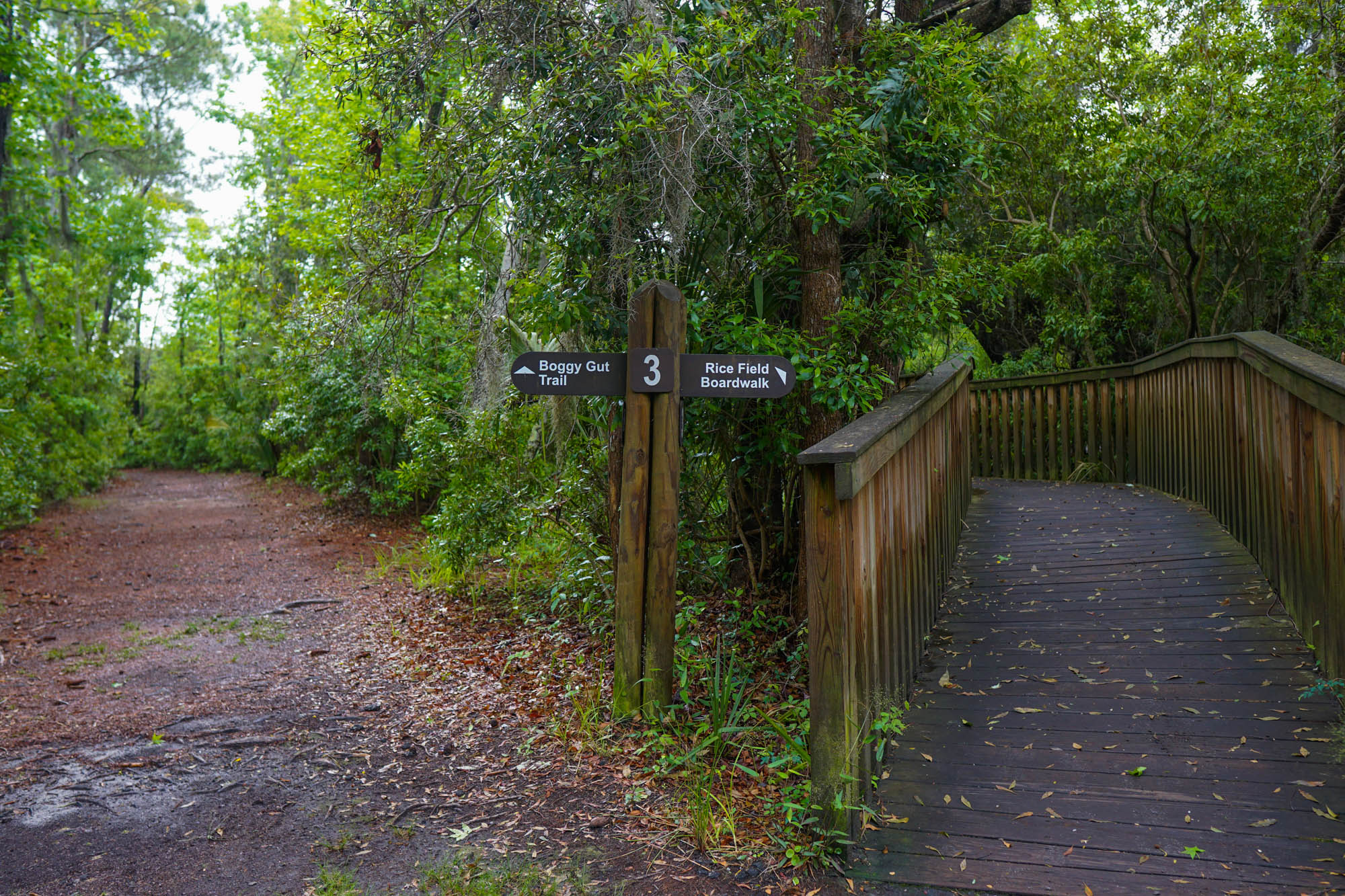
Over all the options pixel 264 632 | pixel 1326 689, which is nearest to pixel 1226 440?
pixel 1326 689

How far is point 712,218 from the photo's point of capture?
537 cm

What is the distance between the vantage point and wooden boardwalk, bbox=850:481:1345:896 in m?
3.11

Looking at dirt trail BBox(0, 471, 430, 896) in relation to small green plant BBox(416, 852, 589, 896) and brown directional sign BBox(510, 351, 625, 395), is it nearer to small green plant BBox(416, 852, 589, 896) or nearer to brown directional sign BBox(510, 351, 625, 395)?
small green plant BBox(416, 852, 589, 896)

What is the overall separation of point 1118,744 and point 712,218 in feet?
11.1

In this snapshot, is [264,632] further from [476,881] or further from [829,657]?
[829,657]

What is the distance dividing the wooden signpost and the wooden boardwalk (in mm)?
1273

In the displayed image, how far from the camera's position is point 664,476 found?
461 centimetres

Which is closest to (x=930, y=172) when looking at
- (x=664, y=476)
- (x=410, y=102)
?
(x=664, y=476)

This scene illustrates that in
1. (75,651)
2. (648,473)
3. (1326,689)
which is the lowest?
(75,651)

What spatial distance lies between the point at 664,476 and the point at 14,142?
517 inches

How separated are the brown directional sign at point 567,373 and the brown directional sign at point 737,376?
361mm

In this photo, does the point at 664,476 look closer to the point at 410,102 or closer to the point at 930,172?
the point at 930,172

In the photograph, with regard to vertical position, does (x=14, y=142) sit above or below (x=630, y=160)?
above

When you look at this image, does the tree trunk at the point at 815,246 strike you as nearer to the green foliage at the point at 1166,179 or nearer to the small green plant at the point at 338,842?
the small green plant at the point at 338,842
